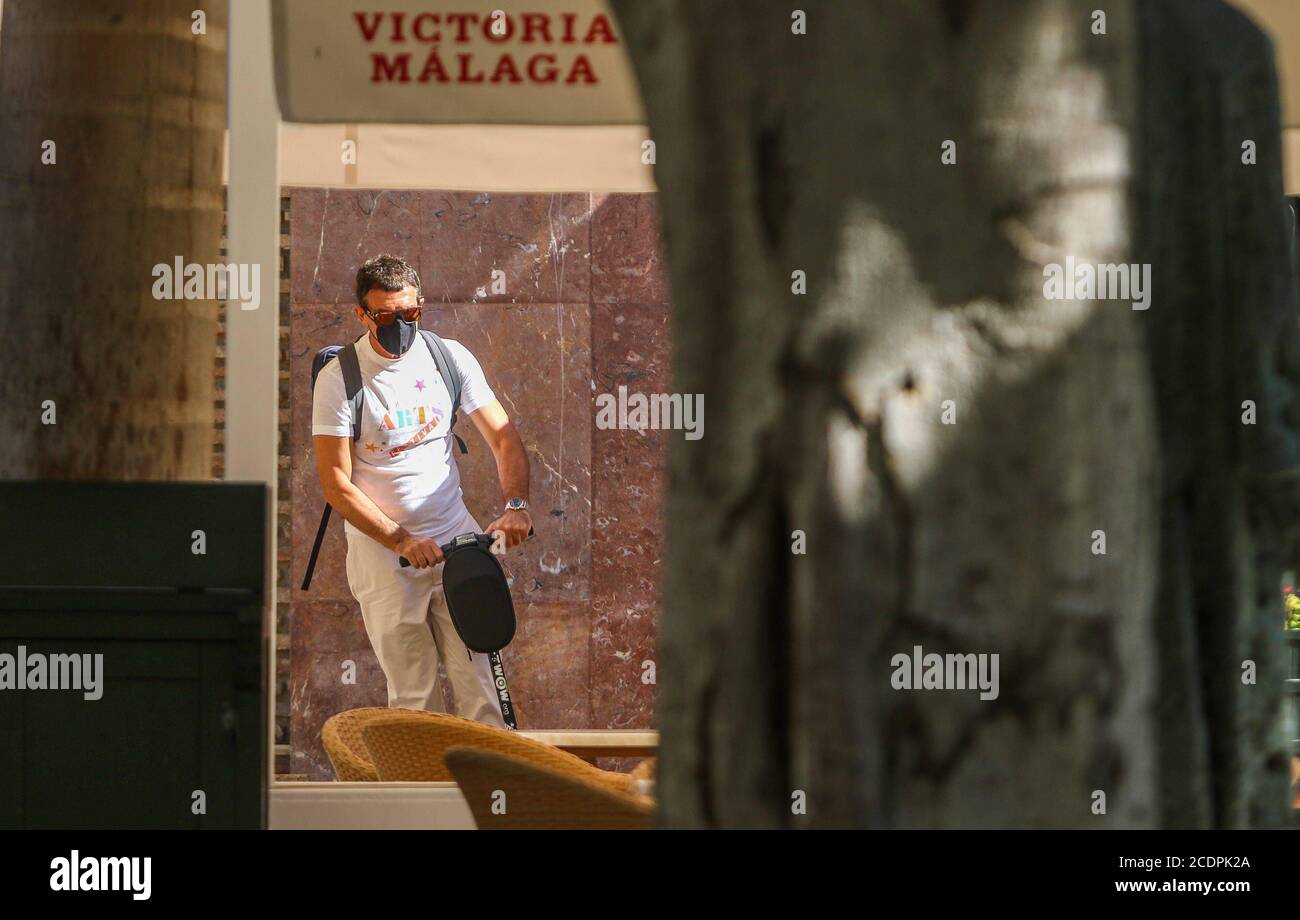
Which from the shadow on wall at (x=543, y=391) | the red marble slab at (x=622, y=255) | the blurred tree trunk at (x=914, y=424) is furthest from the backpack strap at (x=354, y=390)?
the blurred tree trunk at (x=914, y=424)

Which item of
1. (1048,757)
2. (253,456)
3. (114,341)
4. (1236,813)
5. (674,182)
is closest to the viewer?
(1048,757)

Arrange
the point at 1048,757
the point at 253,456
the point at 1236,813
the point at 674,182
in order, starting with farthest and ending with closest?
the point at 253,456
the point at 1236,813
the point at 674,182
the point at 1048,757

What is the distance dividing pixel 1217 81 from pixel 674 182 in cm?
86

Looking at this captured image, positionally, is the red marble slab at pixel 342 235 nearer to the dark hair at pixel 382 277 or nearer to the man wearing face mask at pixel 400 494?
the dark hair at pixel 382 277

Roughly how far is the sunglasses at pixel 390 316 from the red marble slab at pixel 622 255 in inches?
66.7

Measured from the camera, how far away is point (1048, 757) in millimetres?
1841

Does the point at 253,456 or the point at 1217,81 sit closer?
the point at 1217,81

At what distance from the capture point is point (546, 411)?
7.97 metres

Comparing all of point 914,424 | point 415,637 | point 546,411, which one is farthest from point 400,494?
point 914,424

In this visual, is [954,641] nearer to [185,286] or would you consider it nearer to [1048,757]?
[1048,757]

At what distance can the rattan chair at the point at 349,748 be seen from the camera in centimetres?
467

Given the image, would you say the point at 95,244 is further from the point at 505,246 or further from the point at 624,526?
the point at 624,526

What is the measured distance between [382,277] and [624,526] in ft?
6.94
